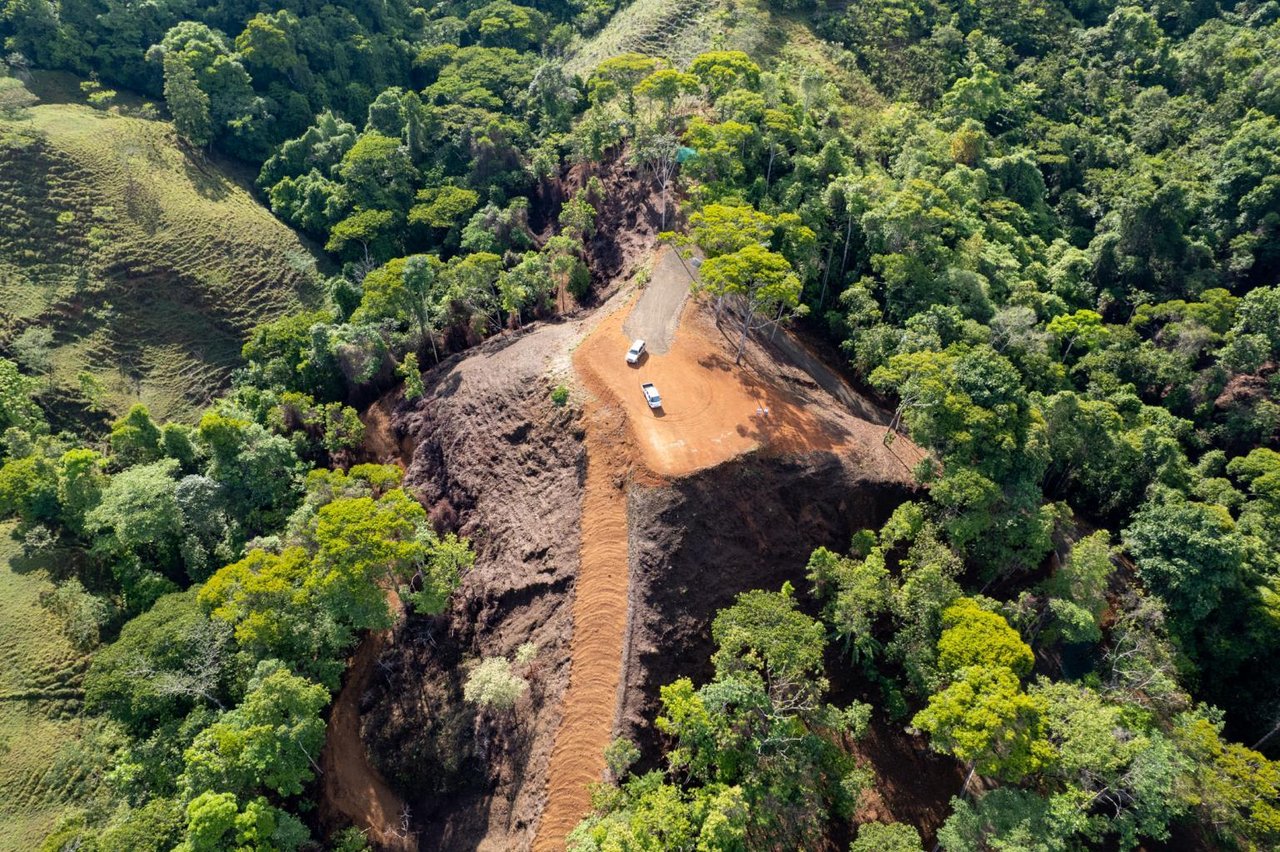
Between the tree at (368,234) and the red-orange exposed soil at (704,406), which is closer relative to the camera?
the red-orange exposed soil at (704,406)

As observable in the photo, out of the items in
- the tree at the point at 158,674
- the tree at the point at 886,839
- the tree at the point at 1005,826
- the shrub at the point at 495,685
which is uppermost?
the tree at the point at 1005,826

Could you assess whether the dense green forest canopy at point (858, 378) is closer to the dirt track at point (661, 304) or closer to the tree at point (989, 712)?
the tree at point (989, 712)

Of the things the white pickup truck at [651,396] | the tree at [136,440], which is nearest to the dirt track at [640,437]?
the white pickup truck at [651,396]

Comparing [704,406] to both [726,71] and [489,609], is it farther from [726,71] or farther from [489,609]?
[726,71]

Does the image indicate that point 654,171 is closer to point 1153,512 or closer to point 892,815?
point 1153,512

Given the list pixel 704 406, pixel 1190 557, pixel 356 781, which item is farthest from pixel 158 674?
pixel 1190 557

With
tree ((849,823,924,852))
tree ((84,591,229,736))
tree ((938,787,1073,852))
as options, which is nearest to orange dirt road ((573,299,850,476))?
tree ((849,823,924,852))

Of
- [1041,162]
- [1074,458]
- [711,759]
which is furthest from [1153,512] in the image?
[1041,162]
